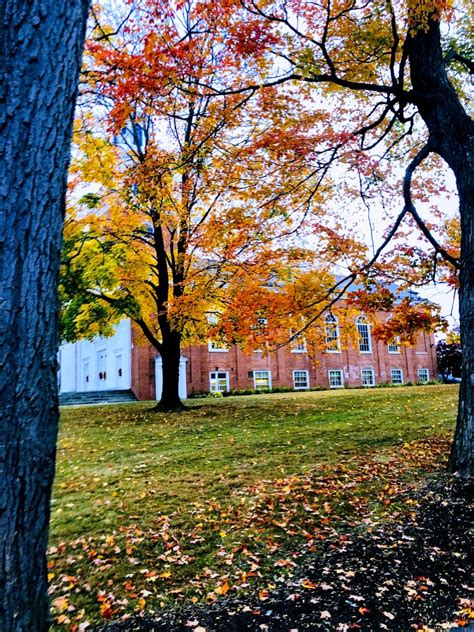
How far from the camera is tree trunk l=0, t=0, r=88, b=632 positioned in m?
1.73

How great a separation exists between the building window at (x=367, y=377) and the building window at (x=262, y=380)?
325 inches

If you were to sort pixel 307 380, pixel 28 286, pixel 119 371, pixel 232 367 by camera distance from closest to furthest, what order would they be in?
pixel 28 286 → pixel 119 371 → pixel 232 367 → pixel 307 380

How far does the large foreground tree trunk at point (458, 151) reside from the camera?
5.50 metres

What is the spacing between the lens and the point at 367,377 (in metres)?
32.8

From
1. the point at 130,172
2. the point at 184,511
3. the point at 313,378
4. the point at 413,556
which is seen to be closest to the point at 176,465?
the point at 184,511

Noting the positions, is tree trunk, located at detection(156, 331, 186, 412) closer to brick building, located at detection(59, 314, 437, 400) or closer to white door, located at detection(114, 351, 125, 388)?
brick building, located at detection(59, 314, 437, 400)

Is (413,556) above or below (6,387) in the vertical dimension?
below

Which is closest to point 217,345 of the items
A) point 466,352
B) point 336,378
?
point 466,352

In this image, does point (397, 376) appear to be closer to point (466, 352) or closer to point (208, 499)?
point (466, 352)

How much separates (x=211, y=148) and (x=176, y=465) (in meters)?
5.35

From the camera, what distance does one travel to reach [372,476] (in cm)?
615

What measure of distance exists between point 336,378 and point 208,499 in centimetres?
2711

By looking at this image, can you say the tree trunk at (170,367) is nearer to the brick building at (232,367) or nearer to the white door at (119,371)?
the brick building at (232,367)

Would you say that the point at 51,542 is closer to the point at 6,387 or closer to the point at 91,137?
the point at 6,387
